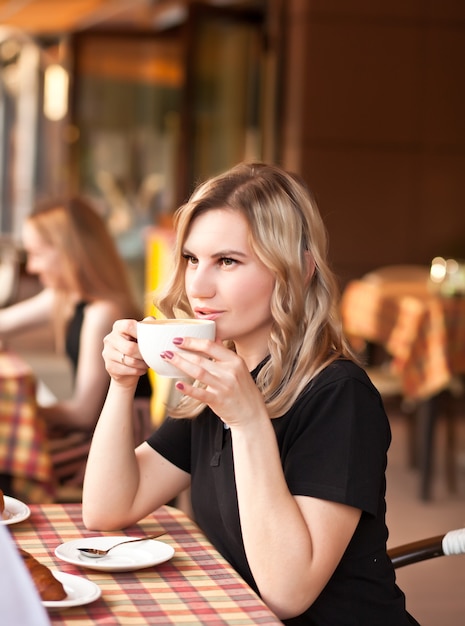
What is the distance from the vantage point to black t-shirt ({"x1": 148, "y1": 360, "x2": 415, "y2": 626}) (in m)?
1.53

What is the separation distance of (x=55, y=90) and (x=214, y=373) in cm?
1039

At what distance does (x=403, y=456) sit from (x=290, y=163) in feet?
7.42

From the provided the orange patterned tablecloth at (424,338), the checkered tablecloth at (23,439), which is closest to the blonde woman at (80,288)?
the checkered tablecloth at (23,439)

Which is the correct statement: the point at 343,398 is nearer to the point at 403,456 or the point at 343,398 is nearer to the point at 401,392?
the point at 401,392

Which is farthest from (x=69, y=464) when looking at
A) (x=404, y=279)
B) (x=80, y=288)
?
(x=404, y=279)

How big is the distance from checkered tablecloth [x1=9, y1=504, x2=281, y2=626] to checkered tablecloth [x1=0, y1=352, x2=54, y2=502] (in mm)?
1306

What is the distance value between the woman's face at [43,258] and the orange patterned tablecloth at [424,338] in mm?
2158

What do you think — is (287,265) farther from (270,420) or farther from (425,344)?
(425,344)

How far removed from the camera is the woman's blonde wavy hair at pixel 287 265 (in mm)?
1646

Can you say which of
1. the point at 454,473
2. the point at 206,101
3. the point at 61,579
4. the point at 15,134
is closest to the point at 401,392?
the point at 454,473

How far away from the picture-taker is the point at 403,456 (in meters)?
5.93

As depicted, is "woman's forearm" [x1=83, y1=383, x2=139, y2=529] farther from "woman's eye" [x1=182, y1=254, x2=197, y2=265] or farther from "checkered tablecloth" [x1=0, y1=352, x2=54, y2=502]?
"checkered tablecloth" [x1=0, y1=352, x2=54, y2=502]

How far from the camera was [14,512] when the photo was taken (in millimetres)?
1736

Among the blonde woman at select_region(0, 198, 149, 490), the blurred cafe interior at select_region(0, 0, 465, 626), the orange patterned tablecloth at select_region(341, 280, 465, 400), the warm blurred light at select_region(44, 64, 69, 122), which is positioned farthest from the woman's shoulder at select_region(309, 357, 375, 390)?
the warm blurred light at select_region(44, 64, 69, 122)
